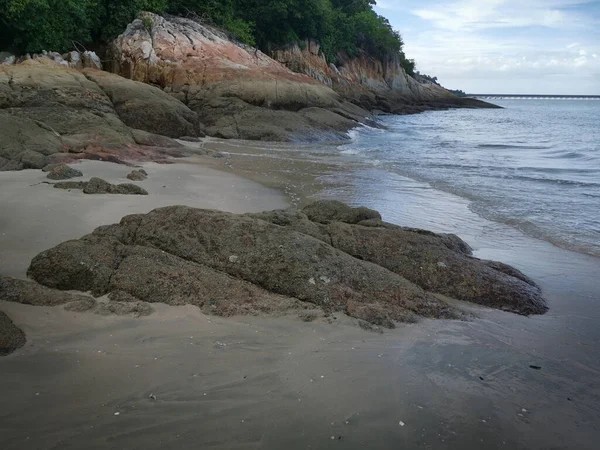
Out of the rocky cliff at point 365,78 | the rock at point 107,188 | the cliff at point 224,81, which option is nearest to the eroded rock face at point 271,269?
the rock at point 107,188

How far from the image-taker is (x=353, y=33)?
46531 millimetres

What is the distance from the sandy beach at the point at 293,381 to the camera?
2.72 metres

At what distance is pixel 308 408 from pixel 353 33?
47.1 metres

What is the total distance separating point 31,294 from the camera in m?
3.96

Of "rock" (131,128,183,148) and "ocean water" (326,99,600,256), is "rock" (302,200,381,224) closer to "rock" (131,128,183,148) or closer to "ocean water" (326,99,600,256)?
"ocean water" (326,99,600,256)

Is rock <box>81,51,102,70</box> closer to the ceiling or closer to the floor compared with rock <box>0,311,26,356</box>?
closer to the ceiling

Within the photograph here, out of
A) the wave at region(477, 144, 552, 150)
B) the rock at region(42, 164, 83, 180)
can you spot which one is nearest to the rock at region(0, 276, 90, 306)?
the rock at region(42, 164, 83, 180)

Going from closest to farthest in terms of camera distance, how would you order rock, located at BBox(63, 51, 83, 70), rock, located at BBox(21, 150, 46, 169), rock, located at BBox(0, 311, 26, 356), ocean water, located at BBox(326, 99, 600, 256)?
rock, located at BBox(0, 311, 26, 356) < ocean water, located at BBox(326, 99, 600, 256) < rock, located at BBox(21, 150, 46, 169) < rock, located at BBox(63, 51, 83, 70)

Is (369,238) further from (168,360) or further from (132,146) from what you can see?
(132,146)

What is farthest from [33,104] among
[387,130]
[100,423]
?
[387,130]

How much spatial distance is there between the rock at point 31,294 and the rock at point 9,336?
407 mm

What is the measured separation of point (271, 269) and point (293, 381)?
1400mm

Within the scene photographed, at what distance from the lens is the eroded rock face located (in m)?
4.18

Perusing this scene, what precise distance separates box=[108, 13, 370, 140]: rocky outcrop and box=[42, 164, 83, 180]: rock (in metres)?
9.81
